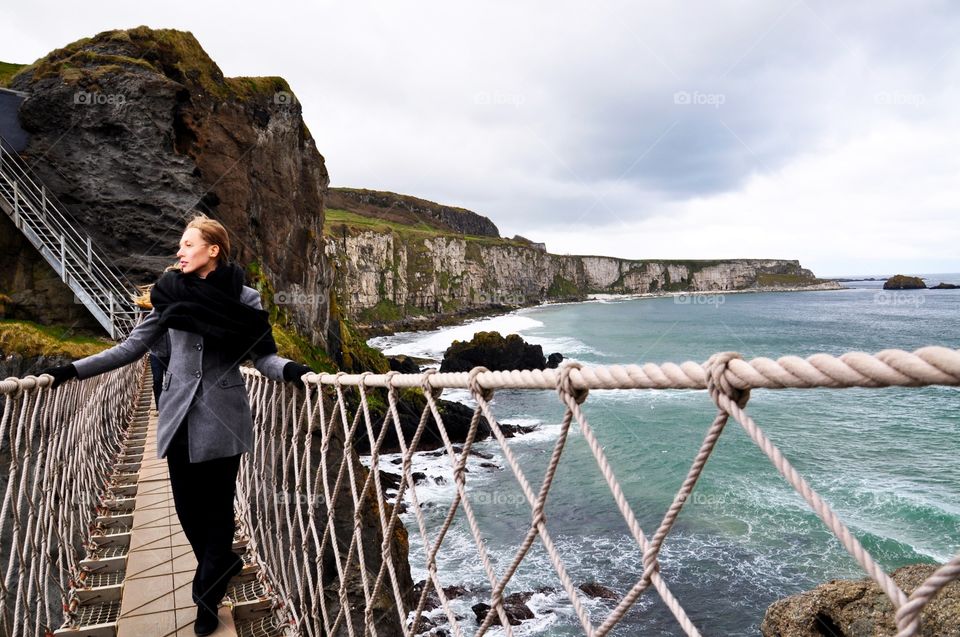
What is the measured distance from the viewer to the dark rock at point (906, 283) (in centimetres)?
13175

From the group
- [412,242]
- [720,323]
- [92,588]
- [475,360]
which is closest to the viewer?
[92,588]

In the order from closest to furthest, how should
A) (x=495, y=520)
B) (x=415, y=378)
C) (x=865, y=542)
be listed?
(x=415, y=378) → (x=865, y=542) → (x=495, y=520)

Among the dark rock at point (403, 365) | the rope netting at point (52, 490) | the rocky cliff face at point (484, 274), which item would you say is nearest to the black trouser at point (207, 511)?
the rope netting at point (52, 490)

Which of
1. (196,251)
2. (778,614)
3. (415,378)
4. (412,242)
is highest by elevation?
(412,242)

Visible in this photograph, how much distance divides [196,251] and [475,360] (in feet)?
106

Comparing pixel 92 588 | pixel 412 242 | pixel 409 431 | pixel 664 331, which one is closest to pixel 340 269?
pixel 412 242

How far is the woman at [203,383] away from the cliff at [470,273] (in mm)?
44271

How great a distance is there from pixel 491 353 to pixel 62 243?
26923 mm

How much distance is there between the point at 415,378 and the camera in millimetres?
2205

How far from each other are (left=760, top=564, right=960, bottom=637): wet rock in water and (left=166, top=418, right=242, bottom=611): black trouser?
22.2ft

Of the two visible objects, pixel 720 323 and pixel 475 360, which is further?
pixel 720 323

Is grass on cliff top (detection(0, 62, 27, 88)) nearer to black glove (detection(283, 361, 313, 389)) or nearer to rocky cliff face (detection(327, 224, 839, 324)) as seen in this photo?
black glove (detection(283, 361, 313, 389))

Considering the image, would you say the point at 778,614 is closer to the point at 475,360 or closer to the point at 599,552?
the point at 599,552

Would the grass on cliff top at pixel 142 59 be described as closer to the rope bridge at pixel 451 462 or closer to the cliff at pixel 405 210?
the rope bridge at pixel 451 462
